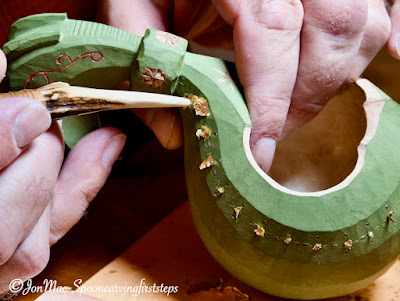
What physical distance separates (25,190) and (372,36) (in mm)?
663

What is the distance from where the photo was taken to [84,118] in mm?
898

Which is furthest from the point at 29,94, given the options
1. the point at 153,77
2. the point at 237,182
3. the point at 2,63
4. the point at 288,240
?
the point at 288,240

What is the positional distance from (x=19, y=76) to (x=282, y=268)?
0.53 meters

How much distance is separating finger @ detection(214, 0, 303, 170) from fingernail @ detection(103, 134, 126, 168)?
0.25 m

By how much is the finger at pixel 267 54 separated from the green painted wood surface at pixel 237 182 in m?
0.03

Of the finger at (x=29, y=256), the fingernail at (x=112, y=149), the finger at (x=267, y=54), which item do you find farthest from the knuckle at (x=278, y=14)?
the finger at (x=29, y=256)

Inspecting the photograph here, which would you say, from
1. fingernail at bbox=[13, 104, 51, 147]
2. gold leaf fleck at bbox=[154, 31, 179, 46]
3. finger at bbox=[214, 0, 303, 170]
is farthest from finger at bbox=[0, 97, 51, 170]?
finger at bbox=[214, 0, 303, 170]

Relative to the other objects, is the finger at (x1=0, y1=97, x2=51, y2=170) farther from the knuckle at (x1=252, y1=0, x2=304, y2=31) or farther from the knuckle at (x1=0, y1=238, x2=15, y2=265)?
the knuckle at (x1=252, y1=0, x2=304, y2=31)

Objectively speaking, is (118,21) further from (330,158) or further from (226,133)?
(330,158)

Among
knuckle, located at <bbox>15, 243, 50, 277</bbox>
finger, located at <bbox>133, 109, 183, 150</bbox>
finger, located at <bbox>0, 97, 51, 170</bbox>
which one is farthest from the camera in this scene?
finger, located at <bbox>133, 109, 183, 150</bbox>

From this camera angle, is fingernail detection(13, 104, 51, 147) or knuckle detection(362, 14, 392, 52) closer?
fingernail detection(13, 104, 51, 147)

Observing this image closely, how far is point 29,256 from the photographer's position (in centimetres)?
72

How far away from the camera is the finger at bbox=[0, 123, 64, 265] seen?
636 mm

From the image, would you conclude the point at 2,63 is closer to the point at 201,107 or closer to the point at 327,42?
the point at 201,107
